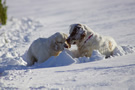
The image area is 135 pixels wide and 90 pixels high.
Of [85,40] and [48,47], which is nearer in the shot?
[85,40]

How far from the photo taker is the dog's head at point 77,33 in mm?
5293

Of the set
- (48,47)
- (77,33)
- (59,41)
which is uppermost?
(77,33)

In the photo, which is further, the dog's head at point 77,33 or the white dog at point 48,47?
the white dog at point 48,47

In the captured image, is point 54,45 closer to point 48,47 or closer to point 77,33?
point 48,47

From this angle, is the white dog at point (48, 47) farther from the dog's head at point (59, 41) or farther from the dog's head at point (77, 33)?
the dog's head at point (77, 33)

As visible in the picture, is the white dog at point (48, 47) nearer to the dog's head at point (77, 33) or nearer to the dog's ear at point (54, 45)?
the dog's ear at point (54, 45)

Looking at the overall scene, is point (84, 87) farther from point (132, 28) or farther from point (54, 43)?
point (132, 28)

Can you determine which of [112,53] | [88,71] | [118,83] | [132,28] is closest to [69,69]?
[88,71]

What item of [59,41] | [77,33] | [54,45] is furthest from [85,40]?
[54,45]

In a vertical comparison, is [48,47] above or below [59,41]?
below

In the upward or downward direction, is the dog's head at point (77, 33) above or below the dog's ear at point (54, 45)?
above

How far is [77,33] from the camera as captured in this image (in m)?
5.32

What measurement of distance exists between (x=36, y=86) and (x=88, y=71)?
93cm

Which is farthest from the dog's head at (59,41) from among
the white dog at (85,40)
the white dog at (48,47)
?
the white dog at (85,40)
